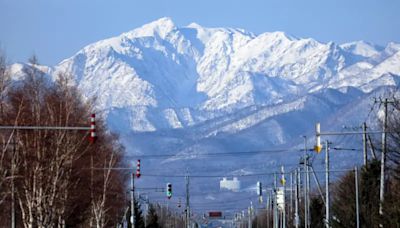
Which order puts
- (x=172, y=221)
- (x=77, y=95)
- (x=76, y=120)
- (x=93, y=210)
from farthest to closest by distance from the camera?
(x=172, y=221)
(x=93, y=210)
(x=77, y=95)
(x=76, y=120)

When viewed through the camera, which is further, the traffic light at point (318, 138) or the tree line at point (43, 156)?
the tree line at point (43, 156)

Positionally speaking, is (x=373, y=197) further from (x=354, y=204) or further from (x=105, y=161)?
(x=105, y=161)

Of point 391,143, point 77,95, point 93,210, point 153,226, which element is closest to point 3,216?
point 77,95

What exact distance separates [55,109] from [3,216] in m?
6.06

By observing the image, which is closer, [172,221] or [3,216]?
[3,216]

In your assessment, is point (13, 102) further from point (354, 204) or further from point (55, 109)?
point (354, 204)

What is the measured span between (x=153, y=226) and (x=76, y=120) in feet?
147

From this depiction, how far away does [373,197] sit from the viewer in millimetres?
69188

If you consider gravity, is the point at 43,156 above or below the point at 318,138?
below

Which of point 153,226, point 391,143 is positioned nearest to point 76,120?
point 391,143

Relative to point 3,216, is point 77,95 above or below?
above

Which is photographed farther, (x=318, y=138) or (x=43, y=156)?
(x=43, y=156)

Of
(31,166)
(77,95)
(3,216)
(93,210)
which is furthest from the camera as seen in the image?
(93,210)

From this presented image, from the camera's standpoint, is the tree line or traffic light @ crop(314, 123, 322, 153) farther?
the tree line
